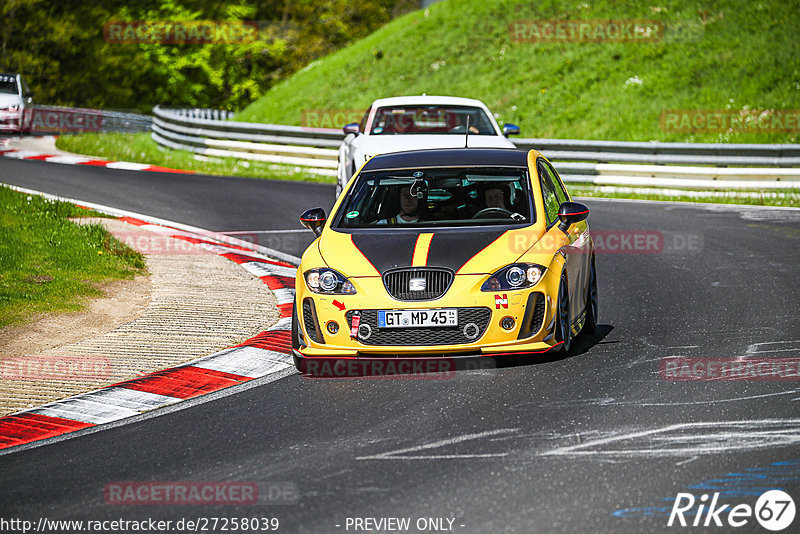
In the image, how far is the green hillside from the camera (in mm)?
27859

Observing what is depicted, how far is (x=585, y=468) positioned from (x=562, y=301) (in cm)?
235

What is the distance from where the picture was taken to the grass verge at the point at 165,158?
2378 cm

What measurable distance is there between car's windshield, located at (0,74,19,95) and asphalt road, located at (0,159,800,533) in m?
27.4

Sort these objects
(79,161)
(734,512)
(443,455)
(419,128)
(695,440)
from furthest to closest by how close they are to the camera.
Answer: (79,161) < (419,128) < (695,440) < (443,455) < (734,512)

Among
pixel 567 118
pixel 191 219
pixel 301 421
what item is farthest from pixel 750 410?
pixel 567 118

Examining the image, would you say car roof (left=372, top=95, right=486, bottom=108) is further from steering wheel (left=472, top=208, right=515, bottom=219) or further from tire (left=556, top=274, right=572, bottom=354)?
tire (left=556, top=274, right=572, bottom=354)

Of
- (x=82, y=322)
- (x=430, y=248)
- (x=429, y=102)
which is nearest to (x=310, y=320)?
(x=430, y=248)

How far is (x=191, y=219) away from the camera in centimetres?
1638

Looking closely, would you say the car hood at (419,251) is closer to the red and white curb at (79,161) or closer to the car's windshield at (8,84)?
the red and white curb at (79,161)

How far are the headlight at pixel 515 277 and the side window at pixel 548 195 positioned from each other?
0.81 meters

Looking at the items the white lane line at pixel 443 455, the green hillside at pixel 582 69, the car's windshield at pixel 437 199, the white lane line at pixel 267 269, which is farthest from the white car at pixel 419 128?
the green hillside at pixel 582 69

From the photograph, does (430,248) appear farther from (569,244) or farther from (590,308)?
(590,308)

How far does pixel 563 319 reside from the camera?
25.8 feet

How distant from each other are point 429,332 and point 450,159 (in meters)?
2.18
